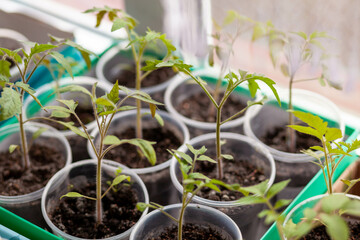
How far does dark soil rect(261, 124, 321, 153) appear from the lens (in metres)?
1.45

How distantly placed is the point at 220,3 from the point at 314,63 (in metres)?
0.38

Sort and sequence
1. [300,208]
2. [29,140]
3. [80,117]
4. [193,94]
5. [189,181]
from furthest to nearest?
[193,94] < [80,117] < [29,140] < [300,208] < [189,181]

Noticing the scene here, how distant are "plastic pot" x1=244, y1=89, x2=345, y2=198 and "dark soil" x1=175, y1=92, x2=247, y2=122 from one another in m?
0.10

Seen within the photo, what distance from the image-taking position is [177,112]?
1.59 metres

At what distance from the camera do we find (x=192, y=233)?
3.79 ft

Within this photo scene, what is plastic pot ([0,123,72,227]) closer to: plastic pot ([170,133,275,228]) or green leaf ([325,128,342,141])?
plastic pot ([170,133,275,228])

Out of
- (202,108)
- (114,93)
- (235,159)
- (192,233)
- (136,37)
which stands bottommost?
(192,233)

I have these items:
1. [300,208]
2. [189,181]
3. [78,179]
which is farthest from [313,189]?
[78,179]

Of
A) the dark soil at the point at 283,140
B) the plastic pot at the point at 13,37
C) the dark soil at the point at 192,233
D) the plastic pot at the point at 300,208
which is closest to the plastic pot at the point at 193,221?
the dark soil at the point at 192,233

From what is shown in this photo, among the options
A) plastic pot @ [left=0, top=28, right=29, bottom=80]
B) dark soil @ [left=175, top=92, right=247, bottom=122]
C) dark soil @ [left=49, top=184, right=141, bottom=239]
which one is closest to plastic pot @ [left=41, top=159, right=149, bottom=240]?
dark soil @ [left=49, top=184, right=141, bottom=239]

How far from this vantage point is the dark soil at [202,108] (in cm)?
160

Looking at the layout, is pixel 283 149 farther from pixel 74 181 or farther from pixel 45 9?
pixel 45 9

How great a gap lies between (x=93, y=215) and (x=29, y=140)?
39cm

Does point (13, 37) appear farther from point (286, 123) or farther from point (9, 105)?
point (286, 123)
